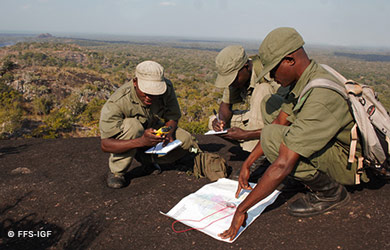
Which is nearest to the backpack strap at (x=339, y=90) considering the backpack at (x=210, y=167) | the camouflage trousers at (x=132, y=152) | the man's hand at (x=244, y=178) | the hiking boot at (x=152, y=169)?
the man's hand at (x=244, y=178)

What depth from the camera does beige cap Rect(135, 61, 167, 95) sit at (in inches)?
122

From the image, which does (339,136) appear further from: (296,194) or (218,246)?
(218,246)

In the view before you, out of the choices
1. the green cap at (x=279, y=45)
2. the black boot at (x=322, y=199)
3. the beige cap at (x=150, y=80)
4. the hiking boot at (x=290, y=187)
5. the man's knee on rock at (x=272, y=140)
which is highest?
the green cap at (x=279, y=45)

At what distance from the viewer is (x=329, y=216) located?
2475mm

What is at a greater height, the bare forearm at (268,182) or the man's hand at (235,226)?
the bare forearm at (268,182)

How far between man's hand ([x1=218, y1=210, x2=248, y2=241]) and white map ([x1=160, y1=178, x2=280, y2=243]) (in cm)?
4

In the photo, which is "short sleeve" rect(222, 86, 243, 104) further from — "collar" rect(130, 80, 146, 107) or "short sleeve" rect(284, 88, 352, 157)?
"short sleeve" rect(284, 88, 352, 157)

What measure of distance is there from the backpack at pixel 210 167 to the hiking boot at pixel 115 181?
2.81 feet

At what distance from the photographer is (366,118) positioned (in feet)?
7.01

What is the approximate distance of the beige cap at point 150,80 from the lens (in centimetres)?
310

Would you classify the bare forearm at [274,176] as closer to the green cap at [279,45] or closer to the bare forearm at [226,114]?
the green cap at [279,45]

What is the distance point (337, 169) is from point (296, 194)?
2.12ft

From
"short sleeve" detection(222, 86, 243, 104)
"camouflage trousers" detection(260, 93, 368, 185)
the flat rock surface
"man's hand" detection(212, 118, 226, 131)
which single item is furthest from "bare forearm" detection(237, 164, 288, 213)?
"short sleeve" detection(222, 86, 243, 104)

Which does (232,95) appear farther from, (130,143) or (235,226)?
(235,226)
